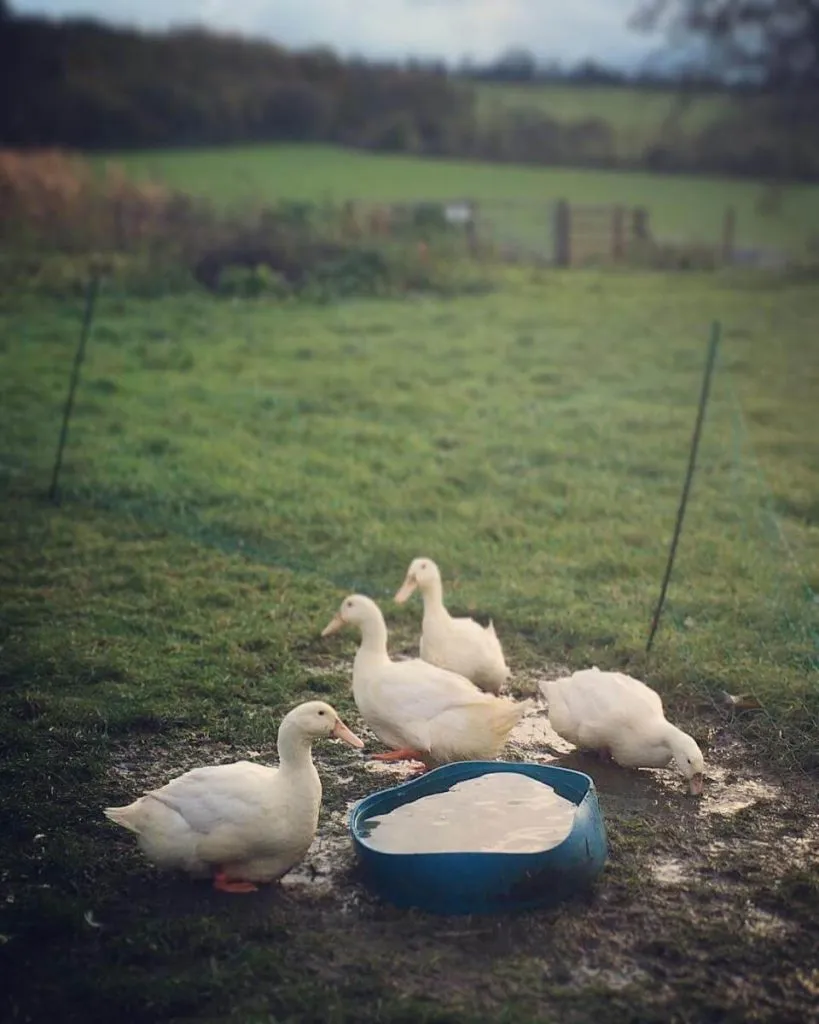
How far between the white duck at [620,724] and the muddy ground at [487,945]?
1.25 feet

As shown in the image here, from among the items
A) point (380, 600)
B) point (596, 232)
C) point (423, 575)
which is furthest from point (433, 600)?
point (596, 232)

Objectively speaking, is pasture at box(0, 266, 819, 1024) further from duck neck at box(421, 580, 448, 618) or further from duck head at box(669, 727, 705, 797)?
duck neck at box(421, 580, 448, 618)

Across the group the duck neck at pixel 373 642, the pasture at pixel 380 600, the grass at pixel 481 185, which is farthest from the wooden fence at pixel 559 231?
the duck neck at pixel 373 642

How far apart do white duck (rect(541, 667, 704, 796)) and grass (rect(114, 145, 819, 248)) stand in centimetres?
1583

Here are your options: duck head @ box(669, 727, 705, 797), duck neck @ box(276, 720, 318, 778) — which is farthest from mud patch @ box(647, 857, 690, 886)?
duck neck @ box(276, 720, 318, 778)

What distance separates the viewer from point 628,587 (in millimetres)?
7305

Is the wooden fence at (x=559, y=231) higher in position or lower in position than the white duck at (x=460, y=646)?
higher

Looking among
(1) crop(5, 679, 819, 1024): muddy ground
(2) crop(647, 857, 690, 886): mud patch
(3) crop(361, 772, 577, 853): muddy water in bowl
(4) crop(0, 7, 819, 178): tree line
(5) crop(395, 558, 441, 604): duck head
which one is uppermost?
(4) crop(0, 7, 819, 178): tree line

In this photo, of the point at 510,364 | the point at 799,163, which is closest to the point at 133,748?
the point at 510,364

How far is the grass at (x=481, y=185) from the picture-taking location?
21.0m

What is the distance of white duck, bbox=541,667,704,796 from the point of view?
16.8ft

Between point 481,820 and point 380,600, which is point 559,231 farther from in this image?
point 481,820

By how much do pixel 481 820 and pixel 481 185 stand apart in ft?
65.7

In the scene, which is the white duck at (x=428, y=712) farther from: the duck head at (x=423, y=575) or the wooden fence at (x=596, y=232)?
the wooden fence at (x=596, y=232)
